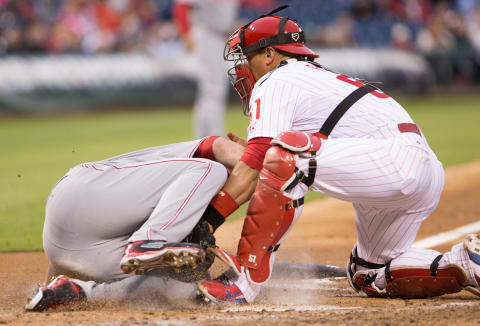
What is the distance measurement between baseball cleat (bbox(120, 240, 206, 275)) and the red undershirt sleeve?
53cm

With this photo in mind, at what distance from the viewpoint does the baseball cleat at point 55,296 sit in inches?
123

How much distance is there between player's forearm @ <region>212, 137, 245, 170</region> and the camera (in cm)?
363

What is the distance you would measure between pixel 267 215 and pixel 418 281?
860mm

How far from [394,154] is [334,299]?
2.65 feet

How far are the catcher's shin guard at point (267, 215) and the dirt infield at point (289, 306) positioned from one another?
0.20 metres

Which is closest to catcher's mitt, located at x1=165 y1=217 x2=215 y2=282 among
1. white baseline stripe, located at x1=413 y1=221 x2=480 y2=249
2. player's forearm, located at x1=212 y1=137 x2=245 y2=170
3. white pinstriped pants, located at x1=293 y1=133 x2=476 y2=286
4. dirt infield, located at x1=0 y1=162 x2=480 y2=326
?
dirt infield, located at x1=0 y1=162 x2=480 y2=326

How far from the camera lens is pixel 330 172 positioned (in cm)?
321

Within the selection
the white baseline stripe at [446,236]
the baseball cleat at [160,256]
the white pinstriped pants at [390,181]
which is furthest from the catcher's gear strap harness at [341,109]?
the white baseline stripe at [446,236]

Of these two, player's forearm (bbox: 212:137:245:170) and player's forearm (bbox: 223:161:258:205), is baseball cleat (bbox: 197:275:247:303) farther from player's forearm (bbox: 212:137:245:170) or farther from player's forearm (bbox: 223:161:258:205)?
player's forearm (bbox: 212:137:245:170)

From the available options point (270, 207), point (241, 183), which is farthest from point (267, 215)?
point (241, 183)

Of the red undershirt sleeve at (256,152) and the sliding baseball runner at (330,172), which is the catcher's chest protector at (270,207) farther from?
the red undershirt sleeve at (256,152)

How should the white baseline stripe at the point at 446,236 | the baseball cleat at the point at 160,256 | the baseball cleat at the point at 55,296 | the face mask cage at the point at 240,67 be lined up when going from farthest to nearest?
the white baseline stripe at the point at 446,236
the face mask cage at the point at 240,67
the baseball cleat at the point at 55,296
the baseball cleat at the point at 160,256

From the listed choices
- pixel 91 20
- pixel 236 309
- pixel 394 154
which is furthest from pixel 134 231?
pixel 91 20

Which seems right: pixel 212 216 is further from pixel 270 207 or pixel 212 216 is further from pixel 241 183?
pixel 270 207
